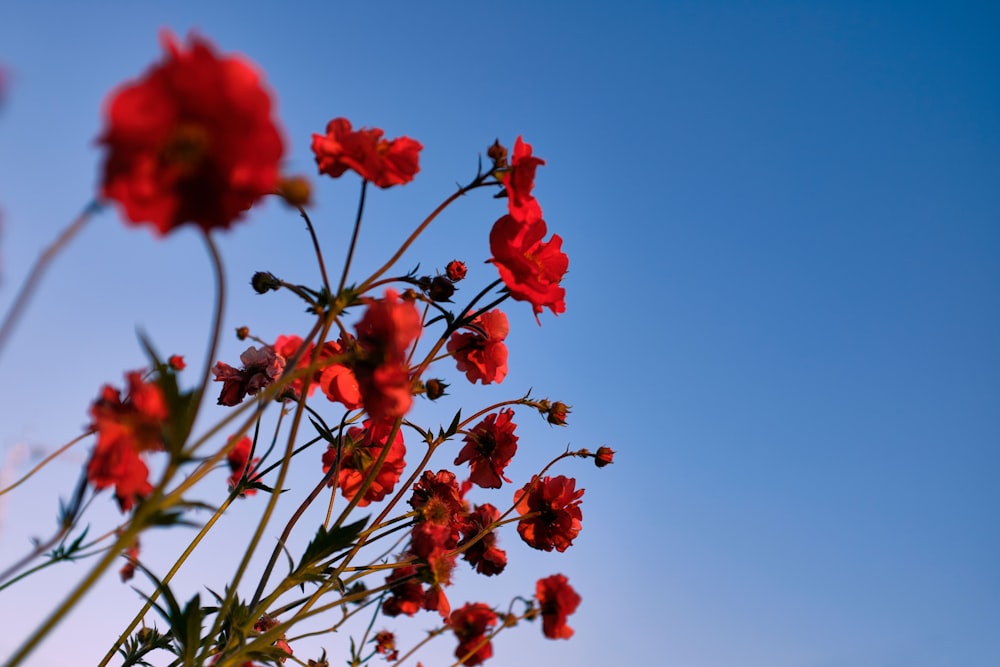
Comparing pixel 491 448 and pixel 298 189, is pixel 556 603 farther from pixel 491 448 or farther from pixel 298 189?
pixel 298 189

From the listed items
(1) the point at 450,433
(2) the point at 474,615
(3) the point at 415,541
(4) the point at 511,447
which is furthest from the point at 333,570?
(4) the point at 511,447

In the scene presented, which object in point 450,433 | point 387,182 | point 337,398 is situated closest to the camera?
point 387,182

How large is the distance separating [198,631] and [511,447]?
1172 mm

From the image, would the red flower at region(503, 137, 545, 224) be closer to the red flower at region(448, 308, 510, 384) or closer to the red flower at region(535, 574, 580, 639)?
the red flower at region(448, 308, 510, 384)

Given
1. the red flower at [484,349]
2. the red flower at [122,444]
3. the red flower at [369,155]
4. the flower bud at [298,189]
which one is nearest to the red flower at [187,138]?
the flower bud at [298,189]

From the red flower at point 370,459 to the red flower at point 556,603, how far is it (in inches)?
22.6

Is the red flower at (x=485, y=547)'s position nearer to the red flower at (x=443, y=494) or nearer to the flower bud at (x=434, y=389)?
the red flower at (x=443, y=494)

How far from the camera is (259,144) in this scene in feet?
3.42

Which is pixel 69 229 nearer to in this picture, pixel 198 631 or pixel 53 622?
pixel 53 622

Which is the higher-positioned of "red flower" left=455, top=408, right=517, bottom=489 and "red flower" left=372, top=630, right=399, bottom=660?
"red flower" left=455, top=408, right=517, bottom=489

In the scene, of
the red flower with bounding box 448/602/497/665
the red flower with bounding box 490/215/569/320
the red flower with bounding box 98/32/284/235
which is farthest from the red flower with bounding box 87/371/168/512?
the red flower with bounding box 490/215/569/320

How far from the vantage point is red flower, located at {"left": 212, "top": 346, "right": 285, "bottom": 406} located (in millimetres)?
2365

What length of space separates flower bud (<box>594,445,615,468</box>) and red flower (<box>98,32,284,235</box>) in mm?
1732

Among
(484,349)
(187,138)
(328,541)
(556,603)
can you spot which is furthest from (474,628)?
(187,138)
